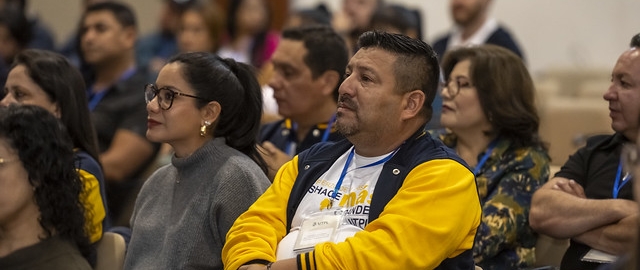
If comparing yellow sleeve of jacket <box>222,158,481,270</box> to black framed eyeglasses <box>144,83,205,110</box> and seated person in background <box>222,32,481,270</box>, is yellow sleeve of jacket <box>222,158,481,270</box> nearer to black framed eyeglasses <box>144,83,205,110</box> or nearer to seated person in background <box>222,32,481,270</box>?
seated person in background <box>222,32,481,270</box>

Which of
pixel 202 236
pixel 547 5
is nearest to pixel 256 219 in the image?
A: pixel 202 236

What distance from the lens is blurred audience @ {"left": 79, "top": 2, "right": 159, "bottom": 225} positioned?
4652 mm

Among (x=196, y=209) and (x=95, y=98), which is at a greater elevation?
(x=196, y=209)

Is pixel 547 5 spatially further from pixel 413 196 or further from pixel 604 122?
pixel 413 196

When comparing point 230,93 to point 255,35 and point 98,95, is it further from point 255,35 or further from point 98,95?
point 255,35

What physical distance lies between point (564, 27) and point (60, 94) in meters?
5.70

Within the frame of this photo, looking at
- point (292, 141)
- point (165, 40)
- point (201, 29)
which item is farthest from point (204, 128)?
point (165, 40)

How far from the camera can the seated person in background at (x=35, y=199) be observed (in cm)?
266

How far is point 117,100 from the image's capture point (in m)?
4.85

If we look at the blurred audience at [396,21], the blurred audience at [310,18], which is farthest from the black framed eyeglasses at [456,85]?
the blurred audience at [310,18]

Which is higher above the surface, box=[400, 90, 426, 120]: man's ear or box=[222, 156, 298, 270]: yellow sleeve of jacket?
box=[400, 90, 426, 120]: man's ear

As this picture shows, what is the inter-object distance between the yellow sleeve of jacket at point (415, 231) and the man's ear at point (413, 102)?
0.22 meters

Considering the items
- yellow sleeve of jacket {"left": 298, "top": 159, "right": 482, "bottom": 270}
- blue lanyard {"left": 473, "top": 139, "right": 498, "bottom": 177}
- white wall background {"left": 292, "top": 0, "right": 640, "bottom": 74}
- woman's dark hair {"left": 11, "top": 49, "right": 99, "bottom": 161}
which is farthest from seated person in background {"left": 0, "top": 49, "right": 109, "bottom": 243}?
white wall background {"left": 292, "top": 0, "right": 640, "bottom": 74}

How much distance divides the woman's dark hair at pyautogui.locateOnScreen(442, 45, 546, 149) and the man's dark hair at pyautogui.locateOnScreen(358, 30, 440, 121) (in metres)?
0.76
